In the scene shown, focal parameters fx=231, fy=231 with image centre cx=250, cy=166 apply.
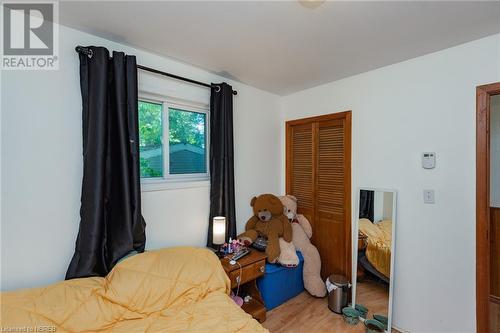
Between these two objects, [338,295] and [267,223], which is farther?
[267,223]

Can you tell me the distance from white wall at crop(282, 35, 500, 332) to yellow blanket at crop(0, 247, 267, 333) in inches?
62.9

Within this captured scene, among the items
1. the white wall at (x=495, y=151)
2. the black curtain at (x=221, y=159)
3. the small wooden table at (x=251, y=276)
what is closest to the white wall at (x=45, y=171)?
the black curtain at (x=221, y=159)

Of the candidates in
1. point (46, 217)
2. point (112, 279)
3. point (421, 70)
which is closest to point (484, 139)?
point (421, 70)

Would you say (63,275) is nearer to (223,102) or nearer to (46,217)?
(46,217)

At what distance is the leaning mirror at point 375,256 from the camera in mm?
2135

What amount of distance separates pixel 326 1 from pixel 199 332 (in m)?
2.00

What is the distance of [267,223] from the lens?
2.68 metres

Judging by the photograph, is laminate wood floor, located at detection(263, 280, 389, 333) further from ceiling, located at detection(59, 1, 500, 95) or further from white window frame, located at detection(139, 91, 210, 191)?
ceiling, located at detection(59, 1, 500, 95)

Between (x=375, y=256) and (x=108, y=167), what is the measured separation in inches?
98.4

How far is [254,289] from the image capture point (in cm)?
233

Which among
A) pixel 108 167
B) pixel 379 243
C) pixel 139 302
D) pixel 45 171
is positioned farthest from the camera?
pixel 379 243

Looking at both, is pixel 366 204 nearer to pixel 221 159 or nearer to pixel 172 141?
pixel 221 159

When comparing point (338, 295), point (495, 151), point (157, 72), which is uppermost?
point (157, 72)

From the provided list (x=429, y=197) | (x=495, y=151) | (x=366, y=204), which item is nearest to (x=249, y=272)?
(x=366, y=204)
